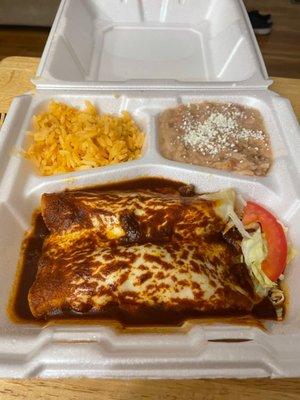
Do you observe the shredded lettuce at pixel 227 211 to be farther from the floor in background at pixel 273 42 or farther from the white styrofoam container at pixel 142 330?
the floor in background at pixel 273 42

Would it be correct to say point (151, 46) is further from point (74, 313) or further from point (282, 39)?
point (282, 39)

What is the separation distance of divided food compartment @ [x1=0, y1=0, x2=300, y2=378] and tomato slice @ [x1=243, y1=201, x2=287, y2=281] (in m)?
0.07

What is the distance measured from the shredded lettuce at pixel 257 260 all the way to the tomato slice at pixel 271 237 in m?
0.02

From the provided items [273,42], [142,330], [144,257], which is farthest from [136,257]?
[273,42]

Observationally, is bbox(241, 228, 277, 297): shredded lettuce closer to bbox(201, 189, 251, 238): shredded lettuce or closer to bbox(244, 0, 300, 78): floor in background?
bbox(201, 189, 251, 238): shredded lettuce

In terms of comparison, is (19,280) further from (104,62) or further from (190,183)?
(104,62)

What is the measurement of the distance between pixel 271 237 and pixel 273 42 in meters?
4.17

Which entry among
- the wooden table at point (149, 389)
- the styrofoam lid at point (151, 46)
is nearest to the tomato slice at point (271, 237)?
the wooden table at point (149, 389)

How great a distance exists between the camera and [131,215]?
1669 mm

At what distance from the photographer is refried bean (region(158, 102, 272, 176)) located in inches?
78.8

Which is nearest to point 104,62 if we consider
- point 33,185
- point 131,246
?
point 33,185

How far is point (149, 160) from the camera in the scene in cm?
199

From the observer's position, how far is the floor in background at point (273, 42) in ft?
15.6

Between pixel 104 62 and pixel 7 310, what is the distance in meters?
2.18
